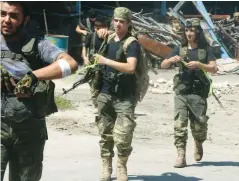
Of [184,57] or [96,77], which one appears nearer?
[96,77]

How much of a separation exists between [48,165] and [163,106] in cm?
575

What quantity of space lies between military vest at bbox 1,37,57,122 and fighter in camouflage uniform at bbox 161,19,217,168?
3324mm

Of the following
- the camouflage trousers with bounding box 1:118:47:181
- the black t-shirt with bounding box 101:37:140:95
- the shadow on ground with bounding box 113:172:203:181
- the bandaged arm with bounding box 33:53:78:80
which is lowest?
the shadow on ground with bounding box 113:172:203:181

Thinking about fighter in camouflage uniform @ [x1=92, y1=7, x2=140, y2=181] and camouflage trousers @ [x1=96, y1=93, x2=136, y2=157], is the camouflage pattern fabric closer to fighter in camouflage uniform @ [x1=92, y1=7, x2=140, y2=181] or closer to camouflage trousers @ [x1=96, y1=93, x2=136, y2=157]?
fighter in camouflage uniform @ [x1=92, y1=7, x2=140, y2=181]

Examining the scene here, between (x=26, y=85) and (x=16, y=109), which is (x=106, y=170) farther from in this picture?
(x=26, y=85)

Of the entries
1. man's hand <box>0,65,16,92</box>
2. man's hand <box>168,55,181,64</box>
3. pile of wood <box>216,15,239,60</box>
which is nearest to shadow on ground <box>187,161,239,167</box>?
man's hand <box>168,55,181,64</box>

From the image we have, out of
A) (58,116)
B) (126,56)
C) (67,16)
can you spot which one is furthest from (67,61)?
(67,16)

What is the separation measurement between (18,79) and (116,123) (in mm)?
2216

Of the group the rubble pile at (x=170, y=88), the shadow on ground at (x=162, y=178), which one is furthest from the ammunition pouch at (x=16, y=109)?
the rubble pile at (x=170, y=88)

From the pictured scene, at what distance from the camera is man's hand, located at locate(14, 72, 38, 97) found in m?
4.14

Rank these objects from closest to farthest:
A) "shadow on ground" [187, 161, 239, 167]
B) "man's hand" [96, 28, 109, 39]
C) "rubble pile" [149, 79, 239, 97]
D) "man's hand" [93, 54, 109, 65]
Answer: "man's hand" [93, 54, 109, 65]
"shadow on ground" [187, 161, 239, 167]
"man's hand" [96, 28, 109, 39]
"rubble pile" [149, 79, 239, 97]

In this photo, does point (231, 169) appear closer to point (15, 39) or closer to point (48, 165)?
point (48, 165)

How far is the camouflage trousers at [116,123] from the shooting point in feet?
20.8

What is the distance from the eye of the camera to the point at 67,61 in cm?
420
